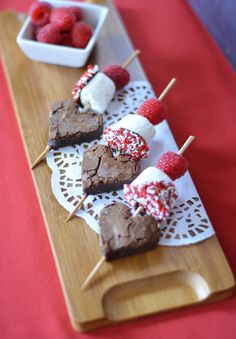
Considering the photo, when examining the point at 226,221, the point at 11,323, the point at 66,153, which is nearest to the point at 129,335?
the point at 11,323

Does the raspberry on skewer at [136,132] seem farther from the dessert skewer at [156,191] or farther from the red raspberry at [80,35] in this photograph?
the red raspberry at [80,35]

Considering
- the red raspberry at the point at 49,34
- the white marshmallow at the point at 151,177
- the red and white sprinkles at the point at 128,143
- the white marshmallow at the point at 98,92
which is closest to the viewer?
the white marshmallow at the point at 151,177

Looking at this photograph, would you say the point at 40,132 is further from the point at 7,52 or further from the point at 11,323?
the point at 11,323

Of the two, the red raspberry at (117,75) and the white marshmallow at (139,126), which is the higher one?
the white marshmallow at (139,126)

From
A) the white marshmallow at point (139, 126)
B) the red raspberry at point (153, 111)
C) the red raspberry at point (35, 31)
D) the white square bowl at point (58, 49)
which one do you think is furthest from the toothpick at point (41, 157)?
the red raspberry at point (35, 31)

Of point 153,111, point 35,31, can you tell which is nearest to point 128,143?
point 153,111

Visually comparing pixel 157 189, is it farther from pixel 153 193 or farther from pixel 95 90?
pixel 95 90
